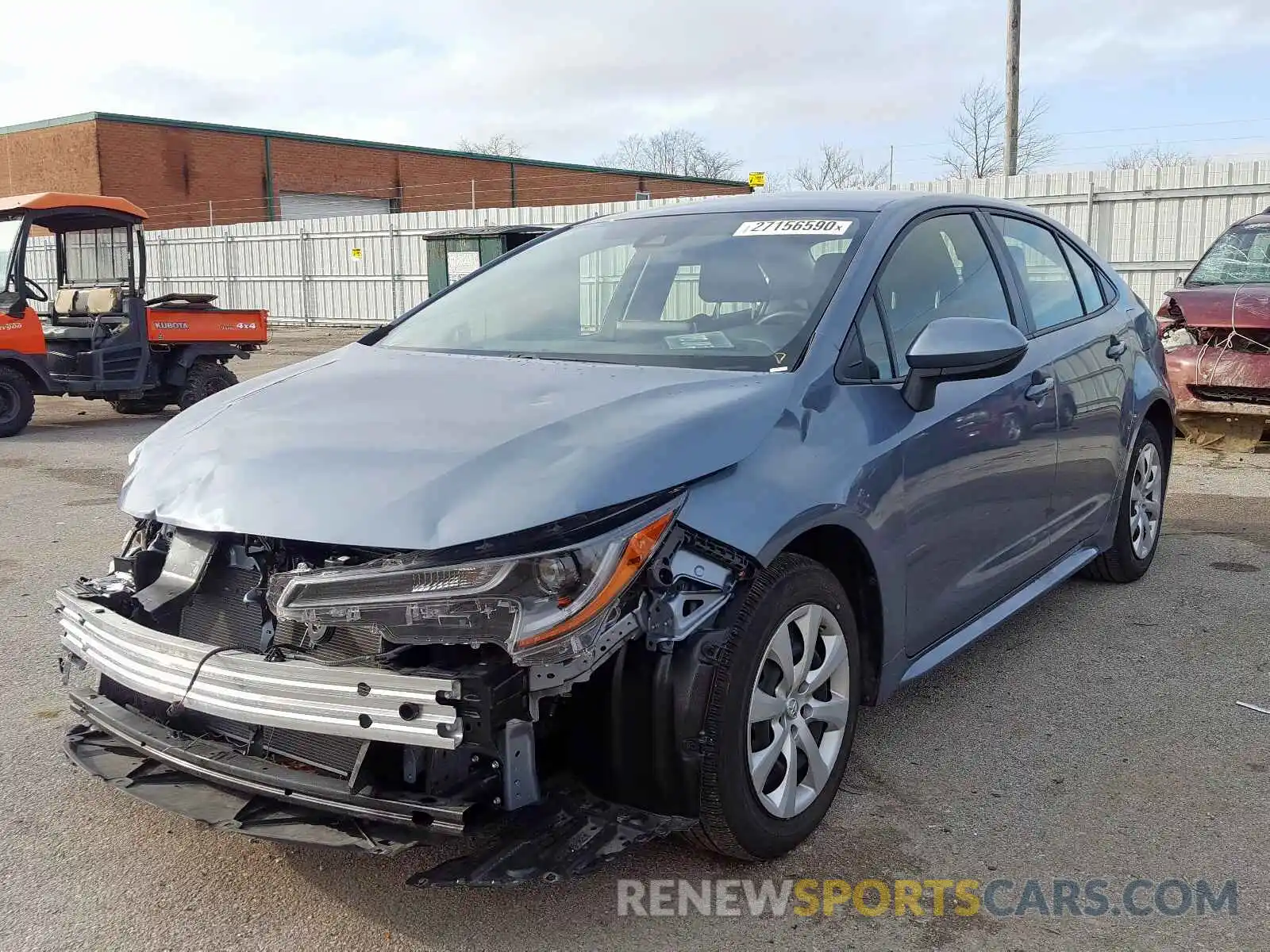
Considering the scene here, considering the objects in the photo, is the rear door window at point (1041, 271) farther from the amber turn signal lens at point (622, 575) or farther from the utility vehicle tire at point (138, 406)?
the utility vehicle tire at point (138, 406)

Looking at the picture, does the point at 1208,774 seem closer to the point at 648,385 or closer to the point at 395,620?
the point at 648,385

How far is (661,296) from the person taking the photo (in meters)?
3.79

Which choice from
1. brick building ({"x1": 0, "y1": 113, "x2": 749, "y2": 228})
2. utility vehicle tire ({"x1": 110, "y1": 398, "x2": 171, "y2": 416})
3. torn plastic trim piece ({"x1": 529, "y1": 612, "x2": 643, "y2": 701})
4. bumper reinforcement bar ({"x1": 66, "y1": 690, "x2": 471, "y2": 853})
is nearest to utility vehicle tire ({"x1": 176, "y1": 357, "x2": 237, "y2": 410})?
utility vehicle tire ({"x1": 110, "y1": 398, "x2": 171, "y2": 416})

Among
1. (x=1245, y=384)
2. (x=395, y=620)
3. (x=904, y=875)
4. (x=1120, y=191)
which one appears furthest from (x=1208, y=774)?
(x=1120, y=191)

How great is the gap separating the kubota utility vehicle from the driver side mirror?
1031 cm

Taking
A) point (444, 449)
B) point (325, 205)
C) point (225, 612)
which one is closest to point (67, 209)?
point (225, 612)

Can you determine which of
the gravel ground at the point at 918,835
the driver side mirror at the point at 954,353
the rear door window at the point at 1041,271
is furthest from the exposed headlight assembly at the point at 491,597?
the rear door window at the point at 1041,271

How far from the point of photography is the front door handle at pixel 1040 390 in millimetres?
4051

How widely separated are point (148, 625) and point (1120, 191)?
15.5m

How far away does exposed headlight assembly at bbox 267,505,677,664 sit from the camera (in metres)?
2.39

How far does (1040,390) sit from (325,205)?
122 feet

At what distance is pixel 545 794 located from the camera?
2529 millimetres

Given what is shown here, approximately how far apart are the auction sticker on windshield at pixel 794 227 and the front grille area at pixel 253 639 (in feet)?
6.40

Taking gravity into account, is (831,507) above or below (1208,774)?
above
